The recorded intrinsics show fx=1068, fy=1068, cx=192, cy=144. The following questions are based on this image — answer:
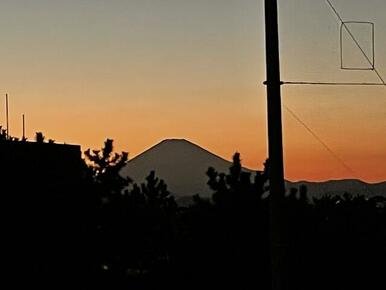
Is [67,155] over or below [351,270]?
over

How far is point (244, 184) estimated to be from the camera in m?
15.3

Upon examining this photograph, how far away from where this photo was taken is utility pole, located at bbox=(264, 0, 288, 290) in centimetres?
1101

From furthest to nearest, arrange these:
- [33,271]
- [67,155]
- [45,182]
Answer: [67,155] → [45,182] → [33,271]

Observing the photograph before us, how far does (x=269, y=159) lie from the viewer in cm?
1118

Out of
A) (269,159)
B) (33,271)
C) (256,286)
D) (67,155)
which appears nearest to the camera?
(269,159)

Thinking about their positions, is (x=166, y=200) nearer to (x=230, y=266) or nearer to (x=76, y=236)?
(x=76, y=236)

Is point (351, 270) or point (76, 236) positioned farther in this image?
point (76, 236)

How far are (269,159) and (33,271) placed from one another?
6.47 meters

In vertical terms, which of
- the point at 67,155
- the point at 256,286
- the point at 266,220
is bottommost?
the point at 256,286

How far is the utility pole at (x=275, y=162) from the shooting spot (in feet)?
36.1

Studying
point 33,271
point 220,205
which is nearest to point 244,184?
point 220,205

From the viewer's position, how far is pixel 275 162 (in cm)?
1112

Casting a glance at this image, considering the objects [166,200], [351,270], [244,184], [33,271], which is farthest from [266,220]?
[166,200]

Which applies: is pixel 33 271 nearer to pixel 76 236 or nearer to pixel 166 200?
pixel 76 236
